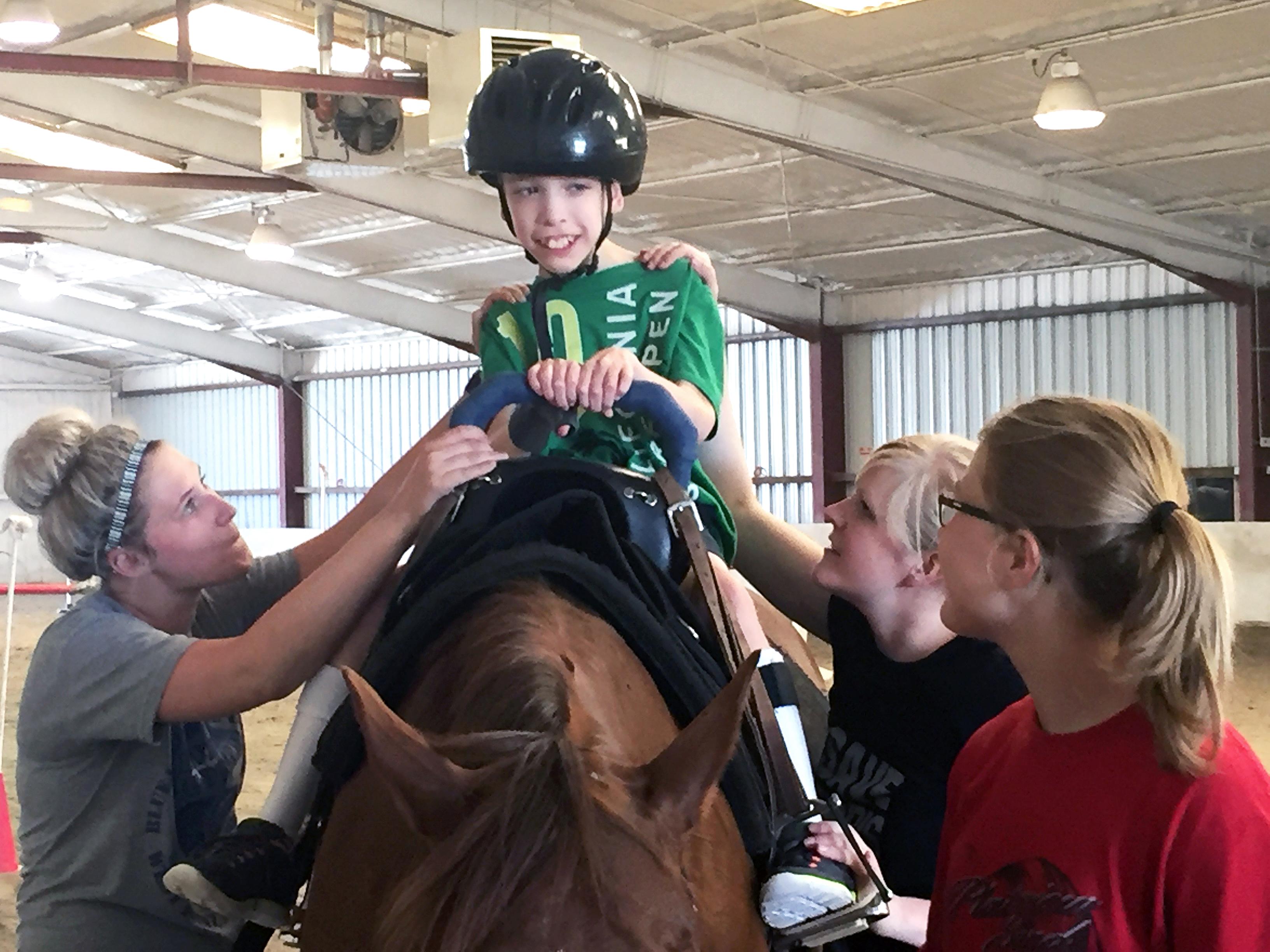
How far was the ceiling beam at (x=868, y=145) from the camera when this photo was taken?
293 inches

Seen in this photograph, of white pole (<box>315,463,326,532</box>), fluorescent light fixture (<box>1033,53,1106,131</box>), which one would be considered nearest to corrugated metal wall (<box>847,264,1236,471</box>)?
fluorescent light fixture (<box>1033,53,1106,131</box>)

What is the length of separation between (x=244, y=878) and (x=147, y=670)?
390 millimetres

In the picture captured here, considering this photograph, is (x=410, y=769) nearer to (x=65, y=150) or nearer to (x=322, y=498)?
(x=65, y=150)

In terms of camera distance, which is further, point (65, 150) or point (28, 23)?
point (65, 150)

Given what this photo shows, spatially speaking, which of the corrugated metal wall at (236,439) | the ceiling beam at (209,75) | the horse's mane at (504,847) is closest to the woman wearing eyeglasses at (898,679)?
the horse's mane at (504,847)

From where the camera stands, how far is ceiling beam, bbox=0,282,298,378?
18.9 metres

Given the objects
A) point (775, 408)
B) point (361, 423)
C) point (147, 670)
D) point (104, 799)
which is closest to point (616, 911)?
point (147, 670)

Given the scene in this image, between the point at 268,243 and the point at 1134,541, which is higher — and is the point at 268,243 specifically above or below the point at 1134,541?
above

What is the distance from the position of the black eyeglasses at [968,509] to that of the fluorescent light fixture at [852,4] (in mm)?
4879

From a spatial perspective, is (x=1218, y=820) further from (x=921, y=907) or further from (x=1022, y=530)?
(x=921, y=907)

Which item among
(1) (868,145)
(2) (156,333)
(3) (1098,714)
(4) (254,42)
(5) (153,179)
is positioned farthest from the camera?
(2) (156,333)

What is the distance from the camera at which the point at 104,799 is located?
2090 millimetres

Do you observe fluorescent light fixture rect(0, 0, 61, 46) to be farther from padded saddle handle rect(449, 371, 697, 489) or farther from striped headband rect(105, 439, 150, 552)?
padded saddle handle rect(449, 371, 697, 489)

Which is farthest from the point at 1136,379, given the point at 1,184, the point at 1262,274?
the point at 1,184
